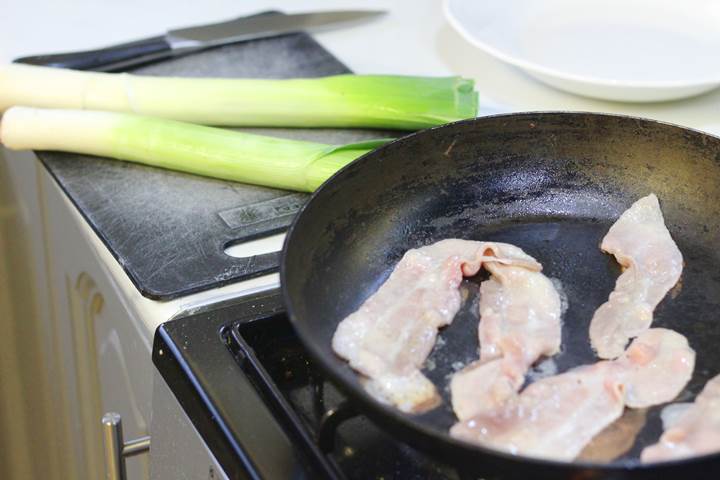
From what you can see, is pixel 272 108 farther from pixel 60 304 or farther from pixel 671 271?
pixel 671 271

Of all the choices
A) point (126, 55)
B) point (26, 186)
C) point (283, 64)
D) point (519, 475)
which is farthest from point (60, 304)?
point (519, 475)

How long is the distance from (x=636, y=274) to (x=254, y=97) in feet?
1.85

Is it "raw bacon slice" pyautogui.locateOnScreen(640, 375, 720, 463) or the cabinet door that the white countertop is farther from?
"raw bacon slice" pyautogui.locateOnScreen(640, 375, 720, 463)

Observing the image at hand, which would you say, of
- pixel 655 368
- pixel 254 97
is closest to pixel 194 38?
pixel 254 97

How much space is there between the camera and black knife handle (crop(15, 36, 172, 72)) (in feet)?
4.42

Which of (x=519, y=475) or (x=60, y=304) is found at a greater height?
(x=519, y=475)

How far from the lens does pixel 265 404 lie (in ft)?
2.55

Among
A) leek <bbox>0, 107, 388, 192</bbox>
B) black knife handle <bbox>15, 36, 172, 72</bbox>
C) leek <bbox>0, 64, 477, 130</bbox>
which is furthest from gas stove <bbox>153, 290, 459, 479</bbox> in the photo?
black knife handle <bbox>15, 36, 172, 72</bbox>

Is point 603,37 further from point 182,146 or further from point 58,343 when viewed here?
point 58,343

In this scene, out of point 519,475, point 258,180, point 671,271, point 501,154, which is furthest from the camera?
point 258,180

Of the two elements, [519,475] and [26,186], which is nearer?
[519,475]

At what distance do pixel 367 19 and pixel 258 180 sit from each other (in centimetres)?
51

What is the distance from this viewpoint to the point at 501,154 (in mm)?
996

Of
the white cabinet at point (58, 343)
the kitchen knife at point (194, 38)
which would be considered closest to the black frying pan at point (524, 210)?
the white cabinet at point (58, 343)
